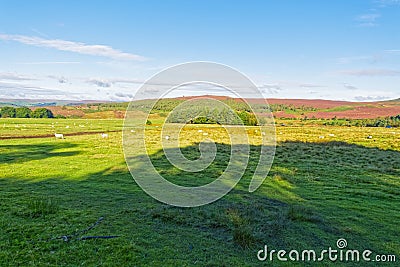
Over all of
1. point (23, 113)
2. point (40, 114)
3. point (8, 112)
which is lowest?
point (40, 114)

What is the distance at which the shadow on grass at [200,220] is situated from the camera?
683cm

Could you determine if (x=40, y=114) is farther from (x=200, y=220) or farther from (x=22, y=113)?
(x=200, y=220)

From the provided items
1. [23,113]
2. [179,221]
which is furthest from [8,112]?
[179,221]

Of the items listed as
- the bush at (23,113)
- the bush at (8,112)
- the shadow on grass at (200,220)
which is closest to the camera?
the shadow on grass at (200,220)

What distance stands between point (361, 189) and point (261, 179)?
4.63m

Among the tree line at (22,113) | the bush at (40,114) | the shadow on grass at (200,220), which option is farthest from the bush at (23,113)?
the shadow on grass at (200,220)

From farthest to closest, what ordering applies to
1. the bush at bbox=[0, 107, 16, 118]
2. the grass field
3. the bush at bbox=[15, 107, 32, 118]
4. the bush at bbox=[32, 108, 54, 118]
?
1. the bush at bbox=[32, 108, 54, 118]
2. the bush at bbox=[15, 107, 32, 118]
3. the bush at bbox=[0, 107, 16, 118]
4. the grass field

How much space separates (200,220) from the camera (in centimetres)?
898

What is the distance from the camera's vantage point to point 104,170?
17297 mm

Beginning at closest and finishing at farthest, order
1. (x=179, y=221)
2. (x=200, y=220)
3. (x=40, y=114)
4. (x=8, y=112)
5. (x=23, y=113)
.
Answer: (x=179, y=221) → (x=200, y=220) → (x=8, y=112) → (x=23, y=113) → (x=40, y=114)

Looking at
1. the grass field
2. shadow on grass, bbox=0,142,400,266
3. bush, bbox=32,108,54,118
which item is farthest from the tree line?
shadow on grass, bbox=0,142,400,266

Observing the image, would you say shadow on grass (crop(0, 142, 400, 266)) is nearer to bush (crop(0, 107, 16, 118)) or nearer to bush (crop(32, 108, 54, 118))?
bush (crop(32, 108, 54, 118))

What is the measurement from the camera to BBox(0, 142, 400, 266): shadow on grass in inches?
269

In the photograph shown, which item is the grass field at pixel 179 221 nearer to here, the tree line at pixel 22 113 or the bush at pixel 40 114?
the bush at pixel 40 114
